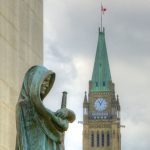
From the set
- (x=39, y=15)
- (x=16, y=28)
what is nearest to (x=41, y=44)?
(x=39, y=15)

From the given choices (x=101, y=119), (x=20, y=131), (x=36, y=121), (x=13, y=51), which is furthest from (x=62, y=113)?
(x=101, y=119)

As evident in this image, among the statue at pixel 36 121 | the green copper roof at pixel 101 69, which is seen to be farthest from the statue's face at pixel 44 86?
the green copper roof at pixel 101 69

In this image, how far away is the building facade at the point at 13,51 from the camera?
21.5 m

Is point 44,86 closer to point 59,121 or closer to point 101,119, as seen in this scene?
point 59,121

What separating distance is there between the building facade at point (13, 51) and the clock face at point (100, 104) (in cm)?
15462

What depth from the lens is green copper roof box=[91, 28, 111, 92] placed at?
170 meters

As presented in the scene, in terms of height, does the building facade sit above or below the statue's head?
above

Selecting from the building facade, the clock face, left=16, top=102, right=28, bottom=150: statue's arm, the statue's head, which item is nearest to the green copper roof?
the clock face

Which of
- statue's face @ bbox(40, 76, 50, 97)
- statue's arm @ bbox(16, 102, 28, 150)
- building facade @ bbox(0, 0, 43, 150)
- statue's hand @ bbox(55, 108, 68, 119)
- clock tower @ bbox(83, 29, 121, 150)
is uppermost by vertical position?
clock tower @ bbox(83, 29, 121, 150)

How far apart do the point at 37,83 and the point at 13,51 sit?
14.7 metres

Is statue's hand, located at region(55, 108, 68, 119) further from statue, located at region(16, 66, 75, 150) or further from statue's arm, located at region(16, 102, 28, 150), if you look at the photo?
statue's arm, located at region(16, 102, 28, 150)

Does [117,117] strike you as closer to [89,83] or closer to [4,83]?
[89,83]

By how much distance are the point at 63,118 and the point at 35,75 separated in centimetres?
48

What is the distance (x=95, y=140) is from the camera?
17662 centimetres
